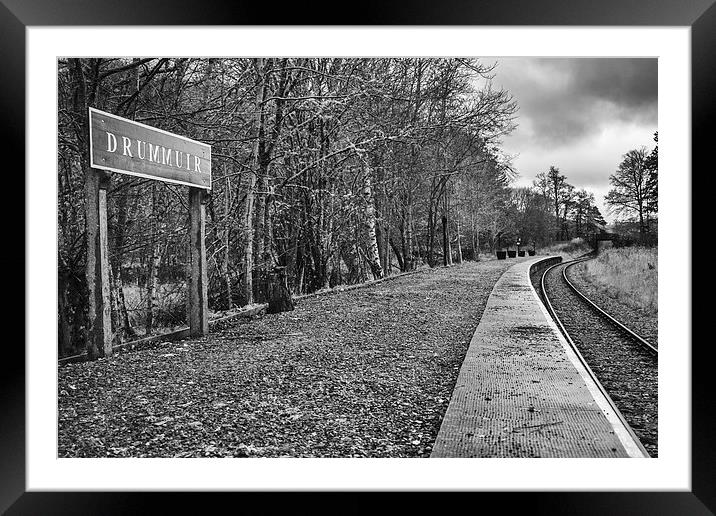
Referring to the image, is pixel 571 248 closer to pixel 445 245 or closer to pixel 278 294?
pixel 278 294

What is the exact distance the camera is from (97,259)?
3111mm

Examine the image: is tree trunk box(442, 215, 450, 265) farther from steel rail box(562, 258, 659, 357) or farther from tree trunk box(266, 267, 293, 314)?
steel rail box(562, 258, 659, 357)

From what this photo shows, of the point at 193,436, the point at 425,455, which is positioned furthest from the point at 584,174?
the point at 193,436

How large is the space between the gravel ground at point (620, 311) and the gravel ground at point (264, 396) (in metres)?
1.05

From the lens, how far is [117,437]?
2.74m

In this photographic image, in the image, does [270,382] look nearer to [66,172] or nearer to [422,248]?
[66,172]

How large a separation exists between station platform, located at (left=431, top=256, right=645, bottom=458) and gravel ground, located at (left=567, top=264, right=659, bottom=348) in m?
0.44

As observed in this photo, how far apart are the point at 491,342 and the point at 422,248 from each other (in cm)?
599

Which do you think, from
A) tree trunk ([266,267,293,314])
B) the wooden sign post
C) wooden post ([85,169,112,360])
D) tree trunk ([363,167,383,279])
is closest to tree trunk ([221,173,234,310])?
tree trunk ([266,267,293,314])

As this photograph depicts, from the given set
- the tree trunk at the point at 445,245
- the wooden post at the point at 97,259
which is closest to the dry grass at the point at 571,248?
the wooden post at the point at 97,259

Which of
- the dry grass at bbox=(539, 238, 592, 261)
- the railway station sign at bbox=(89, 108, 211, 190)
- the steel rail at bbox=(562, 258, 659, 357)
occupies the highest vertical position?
the railway station sign at bbox=(89, 108, 211, 190)

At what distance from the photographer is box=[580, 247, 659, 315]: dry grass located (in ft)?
11.7

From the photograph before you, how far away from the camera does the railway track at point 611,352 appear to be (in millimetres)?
3035

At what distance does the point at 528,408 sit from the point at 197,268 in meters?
2.50
